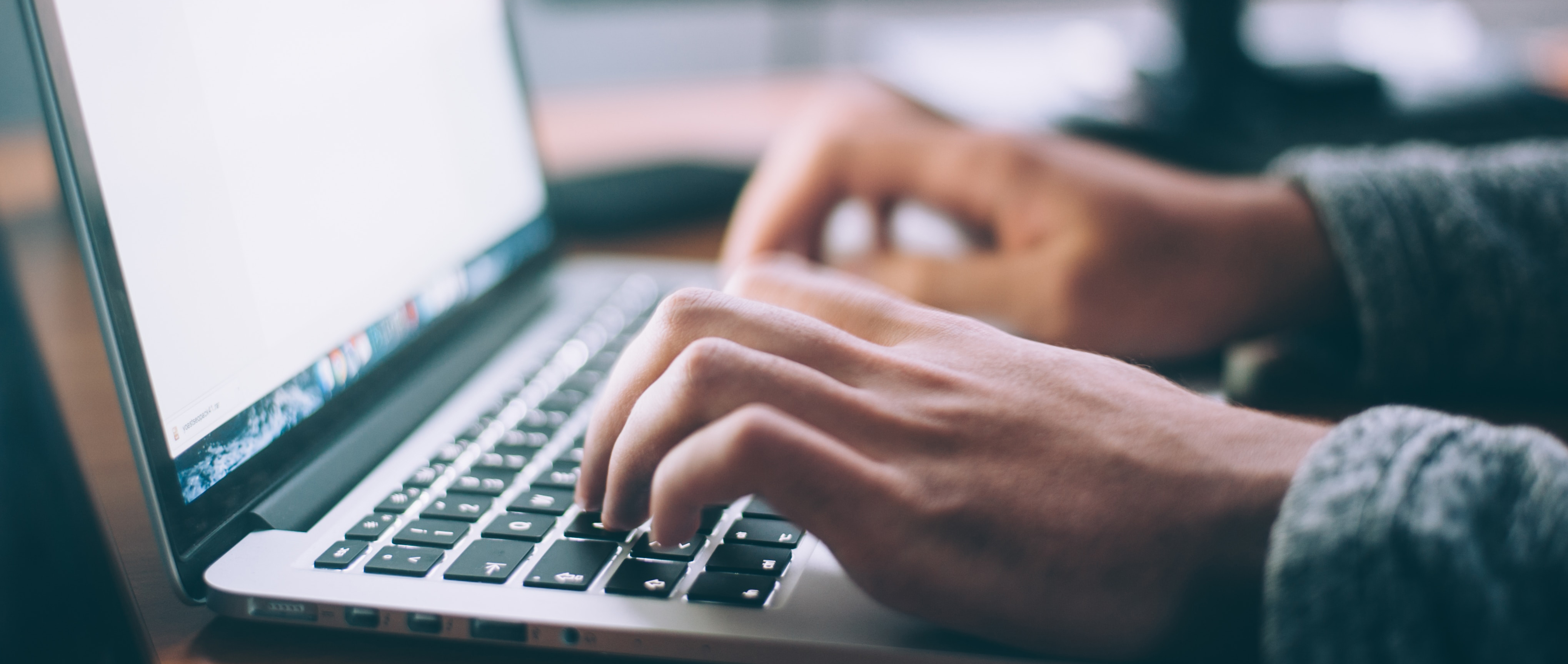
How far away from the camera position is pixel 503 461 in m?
0.42

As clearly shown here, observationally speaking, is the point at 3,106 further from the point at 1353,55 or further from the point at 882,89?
the point at 1353,55

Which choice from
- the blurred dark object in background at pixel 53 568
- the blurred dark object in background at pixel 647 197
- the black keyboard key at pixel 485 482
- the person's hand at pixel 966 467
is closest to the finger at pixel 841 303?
the person's hand at pixel 966 467

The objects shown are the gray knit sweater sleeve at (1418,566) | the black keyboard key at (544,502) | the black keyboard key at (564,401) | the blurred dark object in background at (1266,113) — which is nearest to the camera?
the gray knit sweater sleeve at (1418,566)

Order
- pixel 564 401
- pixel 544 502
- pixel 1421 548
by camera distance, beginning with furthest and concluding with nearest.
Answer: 1. pixel 564 401
2. pixel 544 502
3. pixel 1421 548

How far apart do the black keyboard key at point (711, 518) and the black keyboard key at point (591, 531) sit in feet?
0.09

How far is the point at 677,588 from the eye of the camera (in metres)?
0.32

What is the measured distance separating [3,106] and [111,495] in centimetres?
87

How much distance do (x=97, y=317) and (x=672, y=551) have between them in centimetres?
20

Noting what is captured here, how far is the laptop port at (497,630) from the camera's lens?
1.02ft

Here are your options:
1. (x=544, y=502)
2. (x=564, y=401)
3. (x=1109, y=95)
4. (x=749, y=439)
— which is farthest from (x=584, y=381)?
(x=1109, y=95)

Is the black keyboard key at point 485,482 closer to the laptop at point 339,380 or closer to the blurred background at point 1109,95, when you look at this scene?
the laptop at point 339,380

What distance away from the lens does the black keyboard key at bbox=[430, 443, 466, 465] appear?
424mm

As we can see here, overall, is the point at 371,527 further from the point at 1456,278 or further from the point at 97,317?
the point at 1456,278

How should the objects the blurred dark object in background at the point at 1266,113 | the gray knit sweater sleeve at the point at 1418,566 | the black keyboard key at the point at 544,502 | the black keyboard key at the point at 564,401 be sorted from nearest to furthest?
the gray knit sweater sleeve at the point at 1418,566, the black keyboard key at the point at 544,502, the black keyboard key at the point at 564,401, the blurred dark object in background at the point at 1266,113
